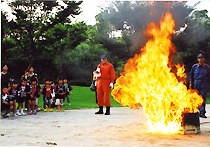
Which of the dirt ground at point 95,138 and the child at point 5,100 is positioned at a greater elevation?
the child at point 5,100

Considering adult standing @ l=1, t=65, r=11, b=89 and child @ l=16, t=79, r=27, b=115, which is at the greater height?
adult standing @ l=1, t=65, r=11, b=89

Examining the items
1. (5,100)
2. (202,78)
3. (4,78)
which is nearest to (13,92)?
(5,100)

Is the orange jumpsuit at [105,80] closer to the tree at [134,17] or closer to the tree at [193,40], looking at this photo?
the tree at [134,17]

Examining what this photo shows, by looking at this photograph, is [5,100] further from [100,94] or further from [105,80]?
[105,80]

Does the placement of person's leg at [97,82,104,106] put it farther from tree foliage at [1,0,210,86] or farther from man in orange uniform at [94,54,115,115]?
tree foliage at [1,0,210,86]

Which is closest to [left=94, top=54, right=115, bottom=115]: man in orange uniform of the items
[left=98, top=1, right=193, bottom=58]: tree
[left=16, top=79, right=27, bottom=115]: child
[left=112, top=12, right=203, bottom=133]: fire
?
[left=16, top=79, right=27, bottom=115]: child

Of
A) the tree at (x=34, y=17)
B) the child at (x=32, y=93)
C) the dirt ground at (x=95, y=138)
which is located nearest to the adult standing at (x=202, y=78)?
the dirt ground at (x=95, y=138)

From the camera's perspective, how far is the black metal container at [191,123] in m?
6.29

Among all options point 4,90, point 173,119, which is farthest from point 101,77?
point 173,119

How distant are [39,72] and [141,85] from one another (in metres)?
36.6

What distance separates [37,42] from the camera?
30.3 meters

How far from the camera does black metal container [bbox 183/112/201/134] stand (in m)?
6.29

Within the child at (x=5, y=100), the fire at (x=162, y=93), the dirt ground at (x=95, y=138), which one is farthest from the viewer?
the child at (x=5, y=100)

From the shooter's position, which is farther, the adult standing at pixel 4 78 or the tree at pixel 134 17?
the tree at pixel 134 17
